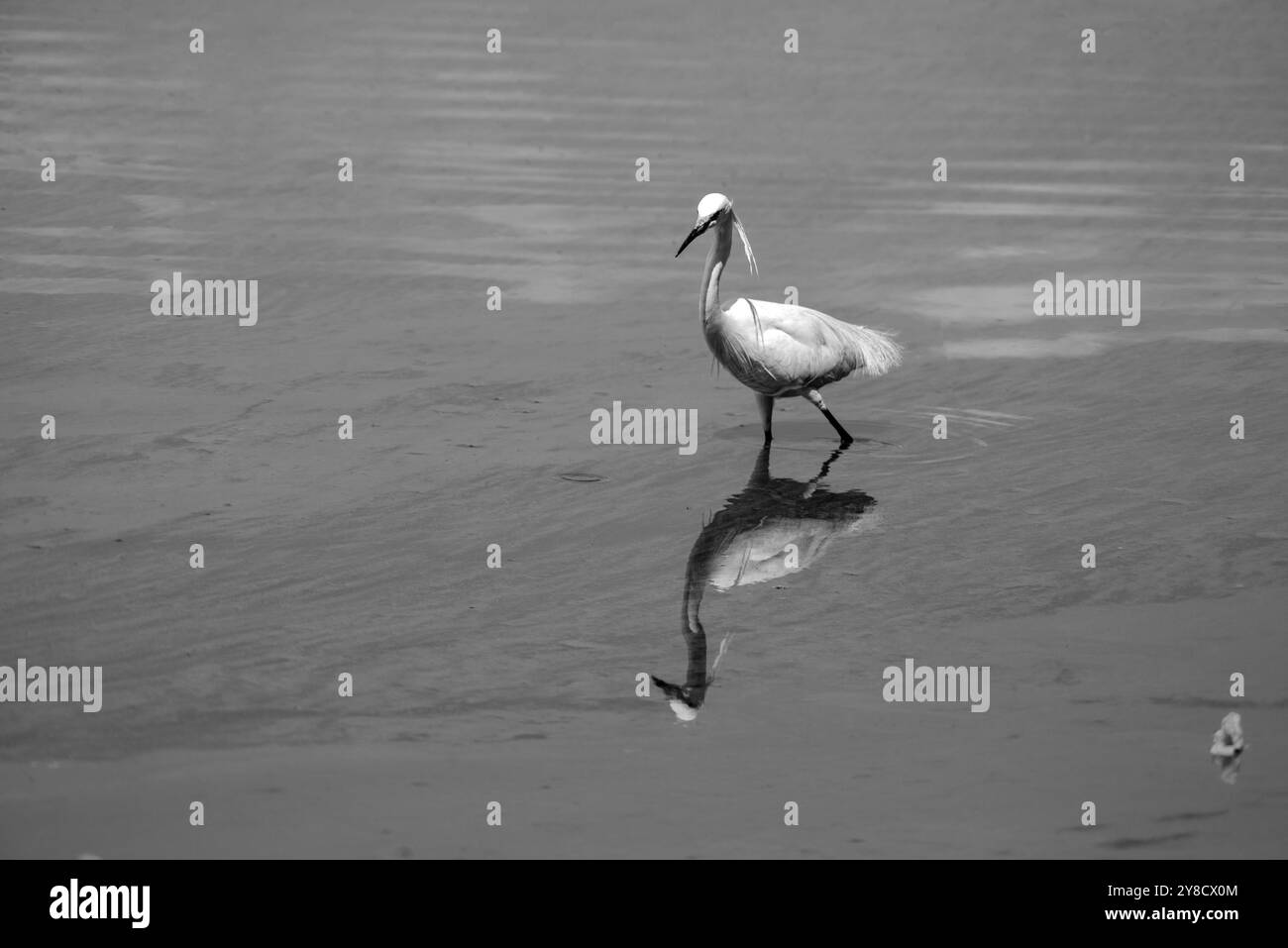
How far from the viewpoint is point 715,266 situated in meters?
14.0

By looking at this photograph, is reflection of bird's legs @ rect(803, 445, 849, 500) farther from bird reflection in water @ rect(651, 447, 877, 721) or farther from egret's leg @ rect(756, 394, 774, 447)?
egret's leg @ rect(756, 394, 774, 447)

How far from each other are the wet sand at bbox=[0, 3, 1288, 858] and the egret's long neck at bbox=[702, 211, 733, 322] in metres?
1.18

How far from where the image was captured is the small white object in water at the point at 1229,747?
9312 mm

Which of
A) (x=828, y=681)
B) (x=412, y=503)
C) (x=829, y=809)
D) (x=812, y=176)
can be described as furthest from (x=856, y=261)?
(x=829, y=809)

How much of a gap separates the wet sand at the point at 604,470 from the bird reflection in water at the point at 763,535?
0.48ft

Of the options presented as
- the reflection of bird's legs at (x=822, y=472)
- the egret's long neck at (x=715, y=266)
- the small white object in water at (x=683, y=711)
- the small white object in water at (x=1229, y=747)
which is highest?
the egret's long neck at (x=715, y=266)

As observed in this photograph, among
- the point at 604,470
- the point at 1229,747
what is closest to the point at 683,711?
the point at 1229,747

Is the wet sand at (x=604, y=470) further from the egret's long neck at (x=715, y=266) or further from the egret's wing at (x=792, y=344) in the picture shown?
the egret's long neck at (x=715, y=266)

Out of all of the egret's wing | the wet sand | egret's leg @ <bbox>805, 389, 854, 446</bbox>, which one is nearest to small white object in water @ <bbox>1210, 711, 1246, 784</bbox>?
the wet sand

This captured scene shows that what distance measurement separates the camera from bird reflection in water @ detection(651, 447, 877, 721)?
11.4m

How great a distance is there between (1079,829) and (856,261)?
11895 mm

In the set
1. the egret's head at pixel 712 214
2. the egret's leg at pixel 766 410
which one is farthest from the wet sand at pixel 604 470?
the egret's head at pixel 712 214

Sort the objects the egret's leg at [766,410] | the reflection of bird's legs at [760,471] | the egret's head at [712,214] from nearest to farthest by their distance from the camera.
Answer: the reflection of bird's legs at [760,471]
the egret's head at [712,214]
the egret's leg at [766,410]

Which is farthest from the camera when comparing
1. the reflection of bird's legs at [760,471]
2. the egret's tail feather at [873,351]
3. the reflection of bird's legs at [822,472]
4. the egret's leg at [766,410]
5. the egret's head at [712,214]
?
the egret's tail feather at [873,351]
